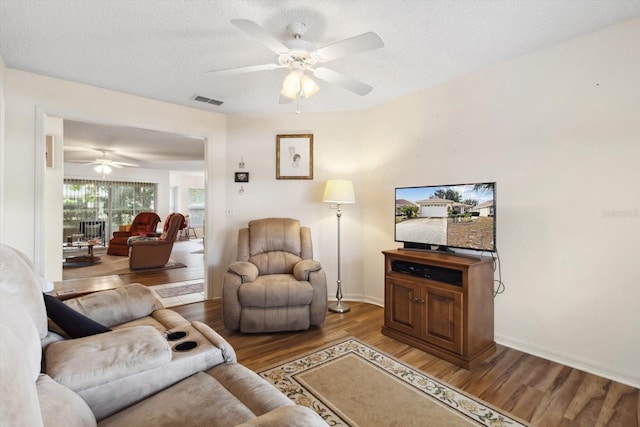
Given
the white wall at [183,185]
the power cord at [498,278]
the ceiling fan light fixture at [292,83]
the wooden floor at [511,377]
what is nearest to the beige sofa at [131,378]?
the wooden floor at [511,377]

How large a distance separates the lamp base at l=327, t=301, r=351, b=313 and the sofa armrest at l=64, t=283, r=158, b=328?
194cm

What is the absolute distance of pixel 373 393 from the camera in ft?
6.28

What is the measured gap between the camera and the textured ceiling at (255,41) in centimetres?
188

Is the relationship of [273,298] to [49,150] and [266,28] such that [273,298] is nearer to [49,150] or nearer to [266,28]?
[266,28]

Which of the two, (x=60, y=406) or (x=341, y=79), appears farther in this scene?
(x=341, y=79)

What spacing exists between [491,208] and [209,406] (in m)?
2.22

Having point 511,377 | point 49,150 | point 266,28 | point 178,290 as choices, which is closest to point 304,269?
point 511,377

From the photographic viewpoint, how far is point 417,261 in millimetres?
2537

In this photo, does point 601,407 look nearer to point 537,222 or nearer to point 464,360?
point 464,360

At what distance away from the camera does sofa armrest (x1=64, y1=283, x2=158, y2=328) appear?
70.9 inches

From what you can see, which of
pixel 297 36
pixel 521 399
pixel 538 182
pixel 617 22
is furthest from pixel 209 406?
pixel 617 22

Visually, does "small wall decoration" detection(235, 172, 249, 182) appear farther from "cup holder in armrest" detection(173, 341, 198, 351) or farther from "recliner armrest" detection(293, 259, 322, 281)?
"cup holder in armrest" detection(173, 341, 198, 351)

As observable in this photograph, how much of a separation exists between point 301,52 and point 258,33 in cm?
35

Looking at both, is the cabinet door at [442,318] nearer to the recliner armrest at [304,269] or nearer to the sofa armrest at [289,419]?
the recliner armrest at [304,269]
